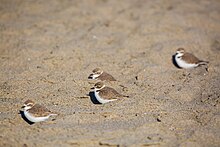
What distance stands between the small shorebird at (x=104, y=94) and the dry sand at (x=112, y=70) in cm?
13

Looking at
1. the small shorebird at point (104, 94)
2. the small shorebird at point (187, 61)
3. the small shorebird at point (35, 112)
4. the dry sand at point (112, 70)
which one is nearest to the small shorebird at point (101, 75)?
the dry sand at point (112, 70)

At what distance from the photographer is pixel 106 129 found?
232 inches

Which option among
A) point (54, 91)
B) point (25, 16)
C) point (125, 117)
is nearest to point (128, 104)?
point (125, 117)

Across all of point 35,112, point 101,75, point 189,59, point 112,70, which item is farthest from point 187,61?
point 35,112

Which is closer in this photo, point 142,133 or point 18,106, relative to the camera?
point 142,133

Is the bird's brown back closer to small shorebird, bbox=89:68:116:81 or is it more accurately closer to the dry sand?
the dry sand

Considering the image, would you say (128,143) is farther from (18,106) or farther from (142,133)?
(18,106)

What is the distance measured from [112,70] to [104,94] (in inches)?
60.0

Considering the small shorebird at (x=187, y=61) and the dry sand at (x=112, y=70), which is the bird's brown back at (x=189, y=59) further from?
the dry sand at (x=112, y=70)

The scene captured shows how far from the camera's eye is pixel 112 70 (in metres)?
8.00

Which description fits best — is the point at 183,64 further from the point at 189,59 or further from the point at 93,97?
the point at 93,97

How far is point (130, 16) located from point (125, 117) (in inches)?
213

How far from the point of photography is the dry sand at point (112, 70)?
582 cm

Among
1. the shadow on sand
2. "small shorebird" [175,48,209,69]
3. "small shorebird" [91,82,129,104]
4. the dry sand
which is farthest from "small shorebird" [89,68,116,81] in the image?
"small shorebird" [175,48,209,69]
